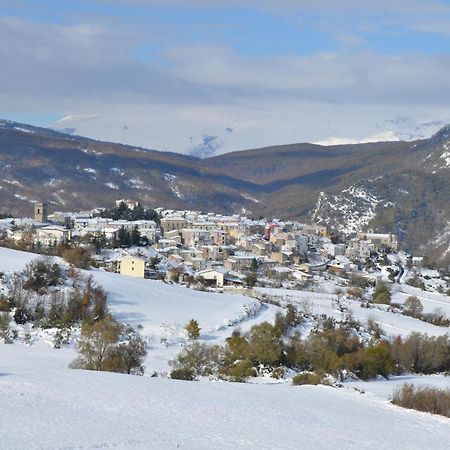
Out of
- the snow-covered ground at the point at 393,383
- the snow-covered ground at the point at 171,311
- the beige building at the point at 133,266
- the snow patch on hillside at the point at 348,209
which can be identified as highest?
the snow patch on hillside at the point at 348,209

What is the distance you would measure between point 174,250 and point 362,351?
42398mm

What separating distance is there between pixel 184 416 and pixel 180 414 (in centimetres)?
23

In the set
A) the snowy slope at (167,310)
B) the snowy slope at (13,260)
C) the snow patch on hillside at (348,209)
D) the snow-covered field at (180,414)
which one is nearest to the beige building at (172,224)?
the snowy slope at (167,310)

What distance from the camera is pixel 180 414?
19375 mm

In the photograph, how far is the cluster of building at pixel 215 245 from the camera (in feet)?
227

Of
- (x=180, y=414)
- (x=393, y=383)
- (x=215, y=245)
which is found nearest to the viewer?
(x=180, y=414)

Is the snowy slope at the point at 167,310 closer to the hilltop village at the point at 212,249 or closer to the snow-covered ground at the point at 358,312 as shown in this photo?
the snow-covered ground at the point at 358,312

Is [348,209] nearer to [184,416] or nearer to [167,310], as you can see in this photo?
[167,310]

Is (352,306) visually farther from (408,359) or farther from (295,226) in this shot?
(295,226)

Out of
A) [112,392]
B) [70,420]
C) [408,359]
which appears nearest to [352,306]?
[408,359]

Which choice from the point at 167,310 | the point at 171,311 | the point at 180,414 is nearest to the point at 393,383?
the point at 171,311

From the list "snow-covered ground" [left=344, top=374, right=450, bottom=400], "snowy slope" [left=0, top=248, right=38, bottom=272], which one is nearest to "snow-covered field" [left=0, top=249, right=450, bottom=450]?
"snow-covered ground" [left=344, top=374, right=450, bottom=400]

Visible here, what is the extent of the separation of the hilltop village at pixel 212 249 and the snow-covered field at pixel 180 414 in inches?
1027

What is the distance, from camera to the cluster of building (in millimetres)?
69125
